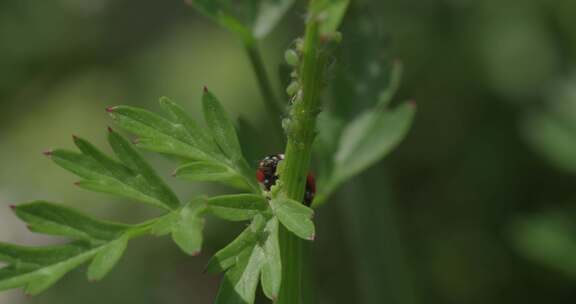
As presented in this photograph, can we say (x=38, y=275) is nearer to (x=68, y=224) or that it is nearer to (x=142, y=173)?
(x=68, y=224)

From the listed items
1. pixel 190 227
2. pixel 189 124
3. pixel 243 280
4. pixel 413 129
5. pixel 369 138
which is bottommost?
pixel 413 129

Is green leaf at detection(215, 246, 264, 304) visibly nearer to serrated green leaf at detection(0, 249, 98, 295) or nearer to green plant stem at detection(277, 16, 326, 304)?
green plant stem at detection(277, 16, 326, 304)

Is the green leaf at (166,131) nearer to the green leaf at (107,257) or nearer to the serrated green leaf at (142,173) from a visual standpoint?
the serrated green leaf at (142,173)

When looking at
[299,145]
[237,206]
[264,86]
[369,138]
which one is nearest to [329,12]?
[299,145]

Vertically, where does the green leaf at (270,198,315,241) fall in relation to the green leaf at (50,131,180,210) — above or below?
below

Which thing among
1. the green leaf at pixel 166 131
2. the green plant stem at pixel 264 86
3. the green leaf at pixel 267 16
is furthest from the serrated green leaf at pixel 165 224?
the green leaf at pixel 267 16

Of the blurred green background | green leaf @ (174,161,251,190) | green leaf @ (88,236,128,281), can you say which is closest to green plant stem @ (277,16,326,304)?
green leaf @ (174,161,251,190)

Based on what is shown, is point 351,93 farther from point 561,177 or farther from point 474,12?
point 474,12

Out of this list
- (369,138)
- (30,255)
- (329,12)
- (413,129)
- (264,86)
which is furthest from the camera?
(413,129)
